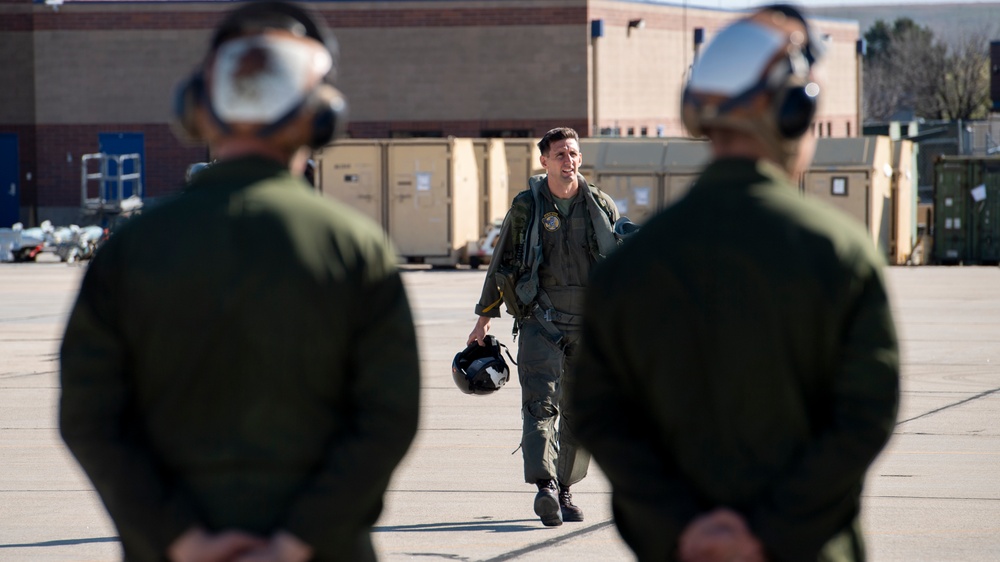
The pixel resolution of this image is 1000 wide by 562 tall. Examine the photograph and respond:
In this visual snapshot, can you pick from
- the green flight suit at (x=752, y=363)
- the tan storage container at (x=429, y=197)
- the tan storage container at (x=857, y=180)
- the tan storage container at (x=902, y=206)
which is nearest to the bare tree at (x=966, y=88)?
the tan storage container at (x=902, y=206)

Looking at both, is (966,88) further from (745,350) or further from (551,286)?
(745,350)

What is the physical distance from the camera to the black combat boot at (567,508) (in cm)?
817

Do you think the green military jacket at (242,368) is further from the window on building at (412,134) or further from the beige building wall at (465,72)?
the window on building at (412,134)

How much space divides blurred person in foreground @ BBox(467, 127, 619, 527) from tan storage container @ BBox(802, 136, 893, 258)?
21.9 metres

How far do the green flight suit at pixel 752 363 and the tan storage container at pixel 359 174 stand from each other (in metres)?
27.9

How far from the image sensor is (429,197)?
30922 millimetres

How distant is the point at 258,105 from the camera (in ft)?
A: 10.8

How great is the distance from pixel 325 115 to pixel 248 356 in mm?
548

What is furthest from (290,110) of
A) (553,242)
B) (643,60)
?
(643,60)

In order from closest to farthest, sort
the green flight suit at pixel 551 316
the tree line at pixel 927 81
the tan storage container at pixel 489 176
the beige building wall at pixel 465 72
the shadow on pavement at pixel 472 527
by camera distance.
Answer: the shadow on pavement at pixel 472 527, the green flight suit at pixel 551 316, the tan storage container at pixel 489 176, the beige building wall at pixel 465 72, the tree line at pixel 927 81

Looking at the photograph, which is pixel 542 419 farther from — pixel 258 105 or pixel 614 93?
pixel 614 93

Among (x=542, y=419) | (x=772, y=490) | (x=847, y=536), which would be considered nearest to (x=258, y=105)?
(x=772, y=490)

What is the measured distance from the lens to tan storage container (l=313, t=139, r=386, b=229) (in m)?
31.2

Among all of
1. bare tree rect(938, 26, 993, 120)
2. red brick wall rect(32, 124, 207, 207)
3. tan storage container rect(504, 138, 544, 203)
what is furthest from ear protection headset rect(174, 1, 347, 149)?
bare tree rect(938, 26, 993, 120)
